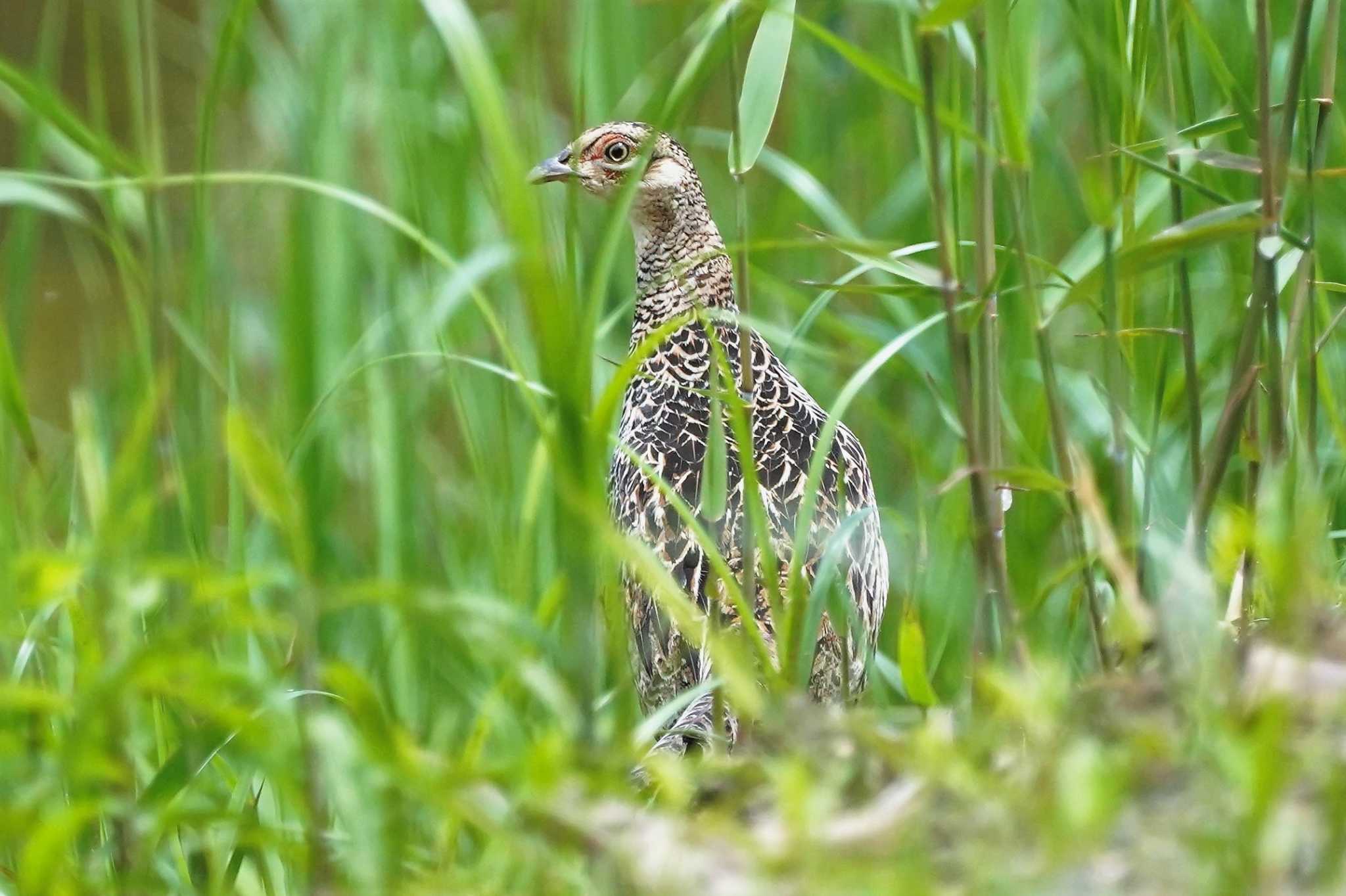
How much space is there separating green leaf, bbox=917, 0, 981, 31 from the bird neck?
2.05 m

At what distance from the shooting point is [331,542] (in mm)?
3922

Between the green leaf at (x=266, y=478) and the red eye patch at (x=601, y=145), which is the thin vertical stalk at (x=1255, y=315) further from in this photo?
the red eye patch at (x=601, y=145)

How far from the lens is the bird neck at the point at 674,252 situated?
12.9ft

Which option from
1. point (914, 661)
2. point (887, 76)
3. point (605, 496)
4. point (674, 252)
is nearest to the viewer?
point (605, 496)

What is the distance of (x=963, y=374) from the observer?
2102 millimetres

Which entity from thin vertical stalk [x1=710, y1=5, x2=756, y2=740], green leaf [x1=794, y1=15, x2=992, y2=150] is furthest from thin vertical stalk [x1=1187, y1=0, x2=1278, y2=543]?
thin vertical stalk [x1=710, y1=5, x2=756, y2=740]

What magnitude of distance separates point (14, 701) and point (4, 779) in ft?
1.54

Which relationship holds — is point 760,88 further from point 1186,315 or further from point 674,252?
point 674,252

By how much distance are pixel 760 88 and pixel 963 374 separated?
517 mm

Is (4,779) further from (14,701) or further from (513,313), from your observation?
(513,313)

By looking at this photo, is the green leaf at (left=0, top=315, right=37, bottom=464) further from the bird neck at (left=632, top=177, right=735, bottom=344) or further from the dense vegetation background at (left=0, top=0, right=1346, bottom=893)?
the bird neck at (left=632, top=177, right=735, bottom=344)

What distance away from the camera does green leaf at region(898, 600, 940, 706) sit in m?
1.85

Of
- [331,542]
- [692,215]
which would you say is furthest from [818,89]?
[331,542]

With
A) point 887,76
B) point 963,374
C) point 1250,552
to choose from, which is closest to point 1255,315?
point 1250,552
